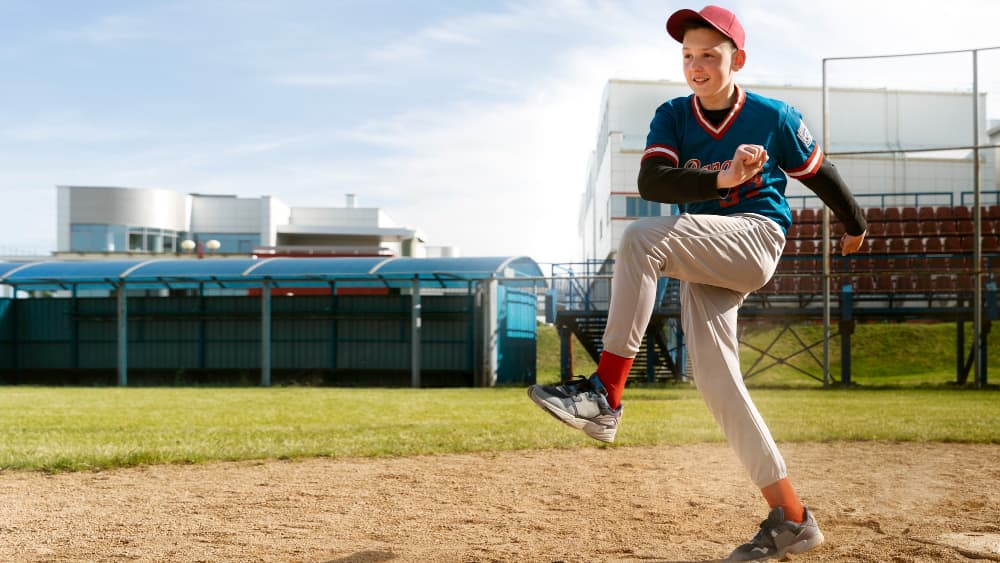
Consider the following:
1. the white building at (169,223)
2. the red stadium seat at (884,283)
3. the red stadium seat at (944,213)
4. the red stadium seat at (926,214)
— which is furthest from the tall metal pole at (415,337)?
the white building at (169,223)

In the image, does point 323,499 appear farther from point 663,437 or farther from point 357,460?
point 663,437

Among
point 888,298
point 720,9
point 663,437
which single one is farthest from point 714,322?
point 888,298

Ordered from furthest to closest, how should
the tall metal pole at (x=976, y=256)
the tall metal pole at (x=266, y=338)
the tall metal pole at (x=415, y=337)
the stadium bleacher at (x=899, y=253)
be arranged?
the tall metal pole at (x=266, y=338) < the tall metal pole at (x=415, y=337) < the stadium bleacher at (x=899, y=253) < the tall metal pole at (x=976, y=256)

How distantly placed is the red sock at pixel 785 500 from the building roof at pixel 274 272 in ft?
60.9

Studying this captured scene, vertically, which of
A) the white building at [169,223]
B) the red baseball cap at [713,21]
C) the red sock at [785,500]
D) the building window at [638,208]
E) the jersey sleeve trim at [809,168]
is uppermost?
the white building at [169,223]

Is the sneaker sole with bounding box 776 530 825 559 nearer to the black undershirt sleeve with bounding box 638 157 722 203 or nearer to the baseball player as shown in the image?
the baseball player

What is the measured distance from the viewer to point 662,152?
11.9 ft

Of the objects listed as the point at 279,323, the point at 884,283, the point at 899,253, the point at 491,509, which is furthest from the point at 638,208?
the point at 491,509

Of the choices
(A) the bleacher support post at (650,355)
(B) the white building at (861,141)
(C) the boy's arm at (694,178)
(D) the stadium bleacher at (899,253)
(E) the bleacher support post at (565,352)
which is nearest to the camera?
(C) the boy's arm at (694,178)

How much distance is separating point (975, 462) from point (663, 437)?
2688 mm

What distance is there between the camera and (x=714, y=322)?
3713 mm

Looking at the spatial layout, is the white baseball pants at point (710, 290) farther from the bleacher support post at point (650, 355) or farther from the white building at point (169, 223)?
the white building at point (169, 223)

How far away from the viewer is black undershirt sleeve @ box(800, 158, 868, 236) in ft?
12.4

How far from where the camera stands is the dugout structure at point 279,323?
23016 millimetres
